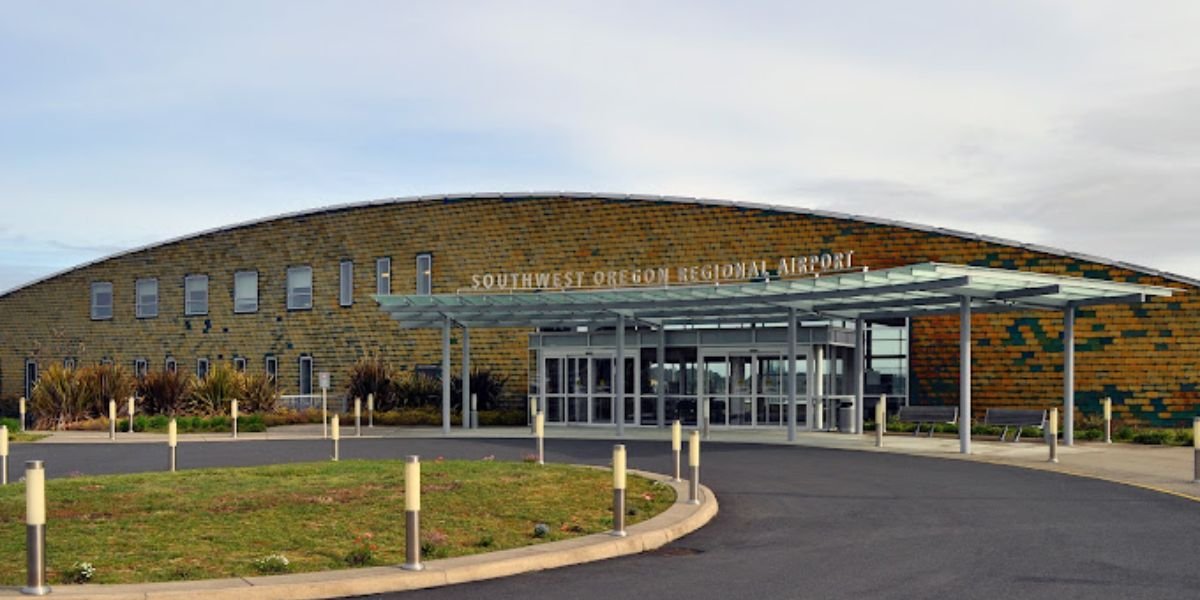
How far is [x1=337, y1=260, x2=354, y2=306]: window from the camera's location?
46375 mm

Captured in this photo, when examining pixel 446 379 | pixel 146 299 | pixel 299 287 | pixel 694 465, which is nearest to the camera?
pixel 694 465

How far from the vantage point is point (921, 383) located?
1415 inches

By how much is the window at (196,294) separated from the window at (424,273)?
11.2 metres

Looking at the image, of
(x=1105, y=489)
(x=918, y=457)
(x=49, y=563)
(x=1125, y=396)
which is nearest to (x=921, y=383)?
(x=1125, y=396)

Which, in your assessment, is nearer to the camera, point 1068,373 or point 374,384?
point 1068,373

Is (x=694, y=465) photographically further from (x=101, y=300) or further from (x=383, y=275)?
(x=101, y=300)

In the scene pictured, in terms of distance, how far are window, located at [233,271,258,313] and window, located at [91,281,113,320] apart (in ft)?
24.5

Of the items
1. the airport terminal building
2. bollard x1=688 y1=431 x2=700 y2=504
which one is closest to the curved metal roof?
the airport terminal building

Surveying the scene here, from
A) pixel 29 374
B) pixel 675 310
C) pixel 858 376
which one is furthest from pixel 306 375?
pixel 858 376

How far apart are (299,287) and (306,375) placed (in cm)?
354

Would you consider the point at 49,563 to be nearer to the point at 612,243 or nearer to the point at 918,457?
the point at 918,457

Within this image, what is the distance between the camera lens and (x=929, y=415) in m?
31.8

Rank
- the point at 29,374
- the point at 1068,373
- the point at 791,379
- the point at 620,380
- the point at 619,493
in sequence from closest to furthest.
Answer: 1. the point at 619,493
2. the point at 1068,373
3. the point at 791,379
4. the point at 620,380
5. the point at 29,374

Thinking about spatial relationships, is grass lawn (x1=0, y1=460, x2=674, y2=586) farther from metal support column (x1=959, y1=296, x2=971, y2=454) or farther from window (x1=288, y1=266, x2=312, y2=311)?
window (x1=288, y1=266, x2=312, y2=311)
